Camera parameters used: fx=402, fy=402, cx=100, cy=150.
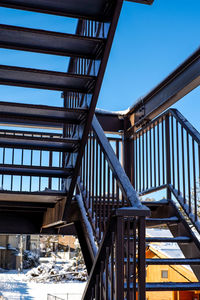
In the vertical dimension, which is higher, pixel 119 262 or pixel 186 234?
pixel 186 234

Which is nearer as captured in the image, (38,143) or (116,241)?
(116,241)

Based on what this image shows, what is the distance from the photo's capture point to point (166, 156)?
4.51 metres

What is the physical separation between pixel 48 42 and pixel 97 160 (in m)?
1.16

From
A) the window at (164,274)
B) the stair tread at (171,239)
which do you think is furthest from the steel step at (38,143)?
the window at (164,274)

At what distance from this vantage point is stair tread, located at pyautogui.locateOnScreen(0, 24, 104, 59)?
102 inches

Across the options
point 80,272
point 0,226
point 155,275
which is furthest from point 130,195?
point 80,272

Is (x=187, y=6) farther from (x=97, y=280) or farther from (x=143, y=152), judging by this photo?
(x=97, y=280)

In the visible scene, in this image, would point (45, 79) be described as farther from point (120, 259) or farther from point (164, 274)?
point (164, 274)

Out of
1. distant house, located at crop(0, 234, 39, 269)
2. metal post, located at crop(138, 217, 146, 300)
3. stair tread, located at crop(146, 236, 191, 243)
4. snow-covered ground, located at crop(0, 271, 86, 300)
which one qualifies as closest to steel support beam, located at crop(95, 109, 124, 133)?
stair tread, located at crop(146, 236, 191, 243)

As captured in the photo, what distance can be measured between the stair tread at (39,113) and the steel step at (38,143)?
0.52 feet

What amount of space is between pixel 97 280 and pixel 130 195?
64 cm

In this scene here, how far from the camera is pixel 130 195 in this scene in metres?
2.74

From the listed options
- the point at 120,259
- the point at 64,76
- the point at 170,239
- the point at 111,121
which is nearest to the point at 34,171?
the point at 64,76

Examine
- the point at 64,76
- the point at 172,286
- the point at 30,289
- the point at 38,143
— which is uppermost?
the point at 64,76
